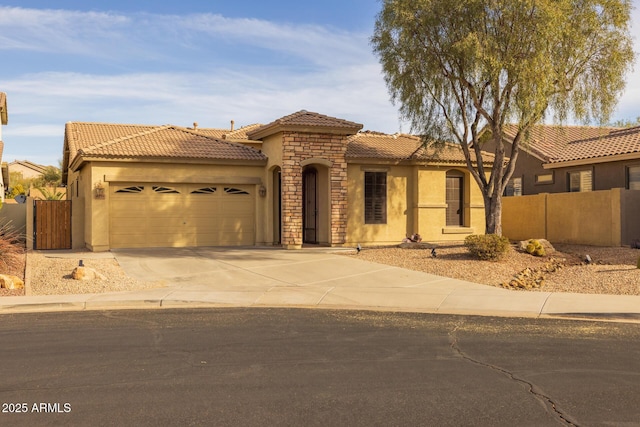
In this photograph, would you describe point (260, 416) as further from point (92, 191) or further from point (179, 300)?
point (92, 191)

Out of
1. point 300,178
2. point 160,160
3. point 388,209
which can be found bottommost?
point 388,209

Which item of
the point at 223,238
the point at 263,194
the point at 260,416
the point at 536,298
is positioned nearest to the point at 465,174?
the point at 263,194

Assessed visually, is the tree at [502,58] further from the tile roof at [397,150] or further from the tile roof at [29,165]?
the tile roof at [29,165]

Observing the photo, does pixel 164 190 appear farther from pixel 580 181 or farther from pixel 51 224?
pixel 580 181

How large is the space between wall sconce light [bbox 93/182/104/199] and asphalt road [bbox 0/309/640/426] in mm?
10660

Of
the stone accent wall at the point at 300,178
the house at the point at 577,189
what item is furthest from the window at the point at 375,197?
the house at the point at 577,189

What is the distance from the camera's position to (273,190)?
74.8ft

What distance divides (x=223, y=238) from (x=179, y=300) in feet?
33.9

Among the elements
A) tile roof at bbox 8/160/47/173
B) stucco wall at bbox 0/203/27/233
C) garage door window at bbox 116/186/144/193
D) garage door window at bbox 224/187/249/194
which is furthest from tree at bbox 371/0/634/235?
tile roof at bbox 8/160/47/173

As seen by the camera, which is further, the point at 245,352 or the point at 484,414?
the point at 245,352

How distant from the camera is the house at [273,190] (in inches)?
830

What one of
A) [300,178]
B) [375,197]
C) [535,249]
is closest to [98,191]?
[300,178]

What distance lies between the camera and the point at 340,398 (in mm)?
6012

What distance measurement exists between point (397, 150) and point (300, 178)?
505 cm
